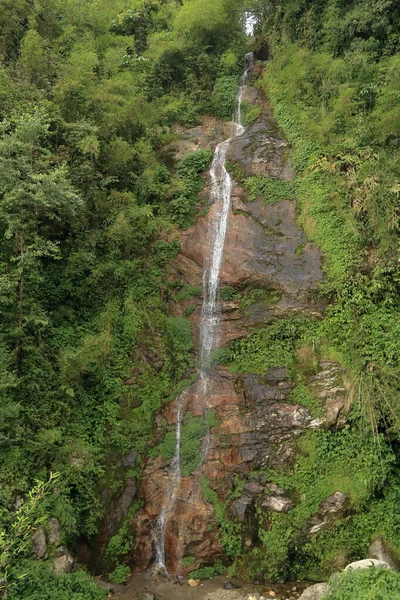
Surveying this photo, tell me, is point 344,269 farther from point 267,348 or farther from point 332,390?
point 332,390

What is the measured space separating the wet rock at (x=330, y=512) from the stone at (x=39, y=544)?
602 cm

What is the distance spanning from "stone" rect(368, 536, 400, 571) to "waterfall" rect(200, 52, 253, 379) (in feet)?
20.2

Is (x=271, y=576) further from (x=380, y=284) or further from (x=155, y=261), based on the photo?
(x=155, y=261)

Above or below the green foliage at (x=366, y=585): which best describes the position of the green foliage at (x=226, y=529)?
below

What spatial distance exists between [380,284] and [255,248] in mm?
4727

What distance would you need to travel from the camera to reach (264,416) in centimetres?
1172

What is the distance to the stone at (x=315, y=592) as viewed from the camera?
8578 millimetres

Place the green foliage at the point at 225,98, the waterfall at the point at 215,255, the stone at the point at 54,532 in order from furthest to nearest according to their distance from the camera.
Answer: the green foliage at the point at 225,98 < the waterfall at the point at 215,255 < the stone at the point at 54,532

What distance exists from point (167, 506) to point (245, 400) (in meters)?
3.56

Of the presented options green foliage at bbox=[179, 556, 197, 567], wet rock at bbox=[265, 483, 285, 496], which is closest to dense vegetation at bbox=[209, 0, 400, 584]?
wet rock at bbox=[265, 483, 285, 496]

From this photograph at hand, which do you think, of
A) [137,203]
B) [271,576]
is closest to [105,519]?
[271,576]

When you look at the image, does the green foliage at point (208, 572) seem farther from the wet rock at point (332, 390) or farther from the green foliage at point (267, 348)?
the green foliage at point (267, 348)

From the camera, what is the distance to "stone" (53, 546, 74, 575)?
8.91 meters

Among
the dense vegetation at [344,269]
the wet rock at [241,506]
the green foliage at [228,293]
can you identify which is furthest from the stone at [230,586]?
the green foliage at [228,293]
